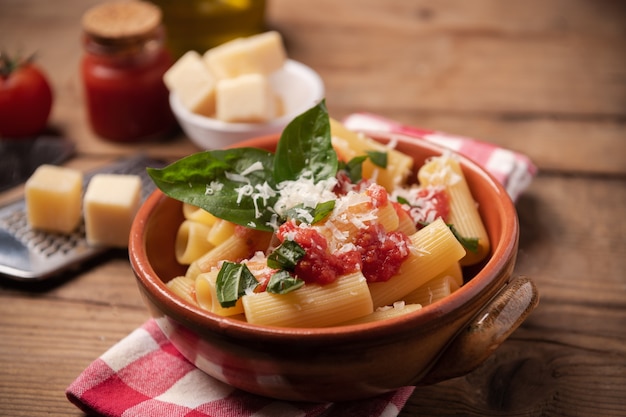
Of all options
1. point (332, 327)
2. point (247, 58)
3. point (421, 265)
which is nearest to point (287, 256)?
point (332, 327)

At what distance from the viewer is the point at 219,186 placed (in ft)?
5.73

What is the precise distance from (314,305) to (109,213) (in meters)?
0.97

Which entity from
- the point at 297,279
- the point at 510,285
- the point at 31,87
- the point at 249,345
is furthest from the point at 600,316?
the point at 31,87

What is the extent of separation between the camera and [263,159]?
1841mm

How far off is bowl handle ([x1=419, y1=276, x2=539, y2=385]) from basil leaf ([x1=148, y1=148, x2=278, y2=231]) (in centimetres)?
48

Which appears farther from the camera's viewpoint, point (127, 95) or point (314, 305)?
point (127, 95)

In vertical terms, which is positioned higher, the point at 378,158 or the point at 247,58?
the point at 378,158

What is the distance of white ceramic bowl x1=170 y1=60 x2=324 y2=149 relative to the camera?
261 cm

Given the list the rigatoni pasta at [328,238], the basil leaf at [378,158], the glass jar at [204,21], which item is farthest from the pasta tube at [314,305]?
the glass jar at [204,21]

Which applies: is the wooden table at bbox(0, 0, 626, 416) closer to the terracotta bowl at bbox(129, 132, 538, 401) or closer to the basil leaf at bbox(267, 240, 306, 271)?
the terracotta bowl at bbox(129, 132, 538, 401)

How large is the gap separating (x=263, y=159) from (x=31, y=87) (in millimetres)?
1429

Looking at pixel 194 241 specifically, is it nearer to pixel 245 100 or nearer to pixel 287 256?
pixel 287 256

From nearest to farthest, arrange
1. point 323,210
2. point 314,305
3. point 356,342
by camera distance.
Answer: point 356,342, point 314,305, point 323,210

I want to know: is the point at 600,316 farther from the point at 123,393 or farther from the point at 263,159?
the point at 123,393
